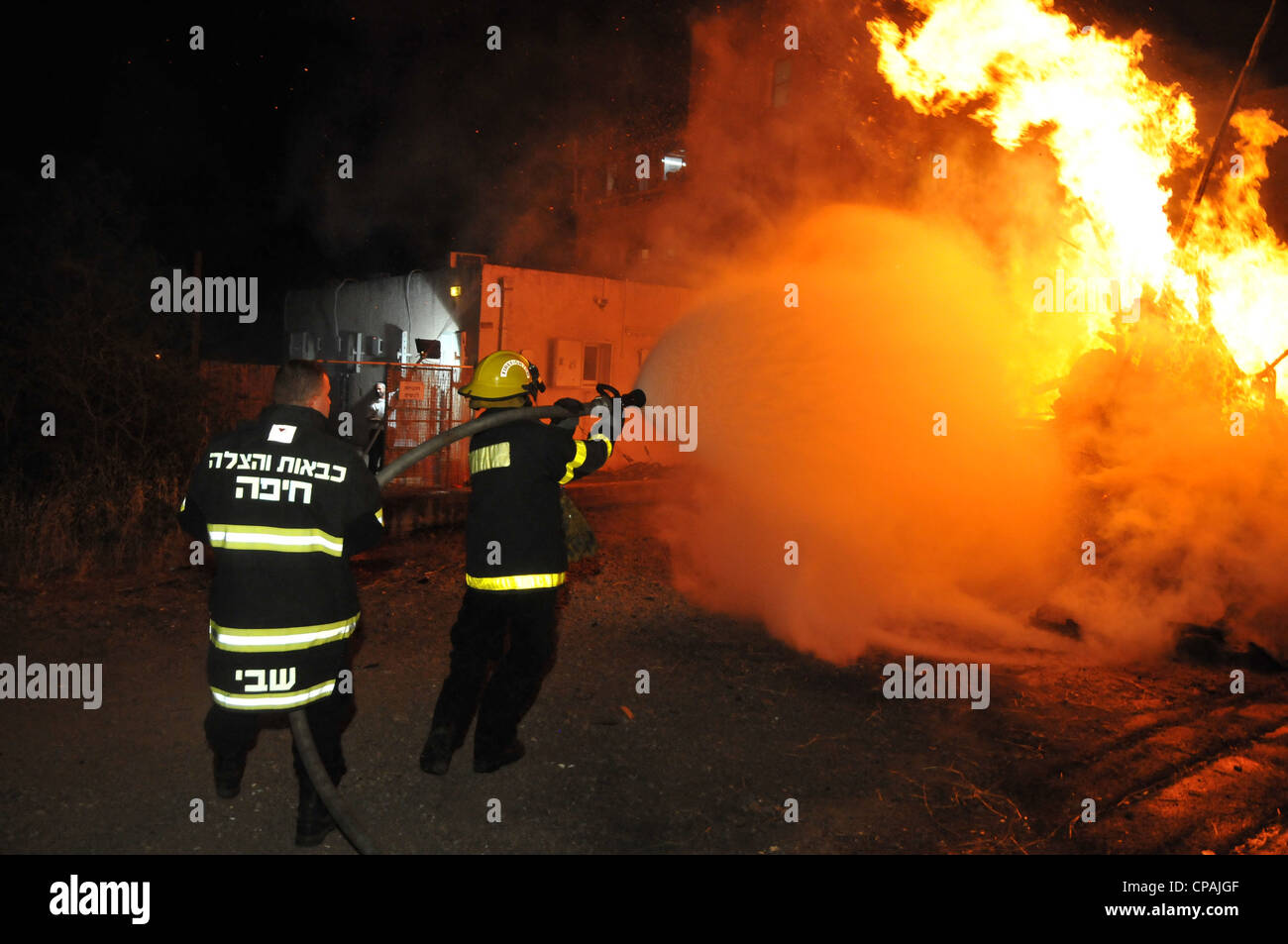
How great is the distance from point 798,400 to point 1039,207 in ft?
12.3

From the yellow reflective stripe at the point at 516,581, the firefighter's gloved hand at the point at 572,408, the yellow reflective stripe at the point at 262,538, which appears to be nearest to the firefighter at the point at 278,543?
the yellow reflective stripe at the point at 262,538

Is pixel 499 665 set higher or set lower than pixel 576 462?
lower

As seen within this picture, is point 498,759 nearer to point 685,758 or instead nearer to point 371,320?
point 685,758

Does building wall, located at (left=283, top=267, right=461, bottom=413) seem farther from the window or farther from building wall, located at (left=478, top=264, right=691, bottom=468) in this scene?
the window

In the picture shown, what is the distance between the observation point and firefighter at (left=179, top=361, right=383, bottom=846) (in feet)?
11.5

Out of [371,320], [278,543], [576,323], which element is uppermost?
[371,320]

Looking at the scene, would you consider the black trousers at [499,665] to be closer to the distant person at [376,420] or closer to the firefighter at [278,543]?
the firefighter at [278,543]

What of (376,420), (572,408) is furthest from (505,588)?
(376,420)

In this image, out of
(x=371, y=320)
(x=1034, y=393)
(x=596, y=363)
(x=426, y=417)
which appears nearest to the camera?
(x=1034, y=393)

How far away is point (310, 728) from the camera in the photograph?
3.75 m

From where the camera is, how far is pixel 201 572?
8.42 m

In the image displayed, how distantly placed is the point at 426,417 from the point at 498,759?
419 inches

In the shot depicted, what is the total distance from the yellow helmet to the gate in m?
9.29

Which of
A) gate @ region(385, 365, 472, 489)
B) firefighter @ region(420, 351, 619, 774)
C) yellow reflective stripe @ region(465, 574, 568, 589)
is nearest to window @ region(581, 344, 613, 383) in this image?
gate @ region(385, 365, 472, 489)
